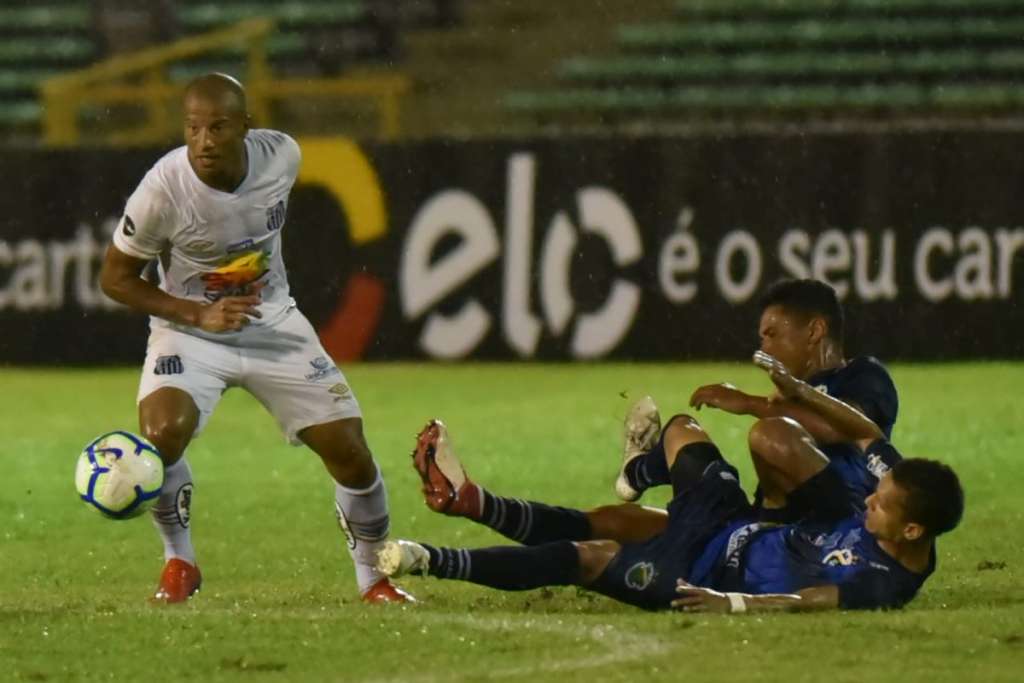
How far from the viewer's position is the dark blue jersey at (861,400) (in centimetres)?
677

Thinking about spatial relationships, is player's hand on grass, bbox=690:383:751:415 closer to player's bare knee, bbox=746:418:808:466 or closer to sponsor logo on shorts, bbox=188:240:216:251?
player's bare knee, bbox=746:418:808:466

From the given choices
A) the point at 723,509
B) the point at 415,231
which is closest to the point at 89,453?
the point at 723,509

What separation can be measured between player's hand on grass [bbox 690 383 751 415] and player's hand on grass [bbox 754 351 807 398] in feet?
0.51

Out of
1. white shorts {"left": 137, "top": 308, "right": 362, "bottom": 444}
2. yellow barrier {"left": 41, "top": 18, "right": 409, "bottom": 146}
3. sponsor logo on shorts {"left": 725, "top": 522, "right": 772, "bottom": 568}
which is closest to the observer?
sponsor logo on shorts {"left": 725, "top": 522, "right": 772, "bottom": 568}

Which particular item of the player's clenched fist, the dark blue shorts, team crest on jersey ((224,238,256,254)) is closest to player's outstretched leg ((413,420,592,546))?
the dark blue shorts

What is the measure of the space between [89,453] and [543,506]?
148 centimetres

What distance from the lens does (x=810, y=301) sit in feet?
22.8

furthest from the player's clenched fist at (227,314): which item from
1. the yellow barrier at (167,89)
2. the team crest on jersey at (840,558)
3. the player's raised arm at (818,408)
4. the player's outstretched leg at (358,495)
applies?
the yellow barrier at (167,89)

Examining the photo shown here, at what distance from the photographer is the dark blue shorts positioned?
21.3 feet

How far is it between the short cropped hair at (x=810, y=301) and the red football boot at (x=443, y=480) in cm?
115

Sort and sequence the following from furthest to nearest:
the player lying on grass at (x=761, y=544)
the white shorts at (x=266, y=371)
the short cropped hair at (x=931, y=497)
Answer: the white shorts at (x=266, y=371), the player lying on grass at (x=761, y=544), the short cropped hair at (x=931, y=497)

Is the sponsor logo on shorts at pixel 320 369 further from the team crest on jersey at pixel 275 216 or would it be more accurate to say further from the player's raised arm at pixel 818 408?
the player's raised arm at pixel 818 408

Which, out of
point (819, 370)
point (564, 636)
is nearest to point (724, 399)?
point (819, 370)

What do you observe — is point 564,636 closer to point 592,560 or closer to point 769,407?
point 592,560
